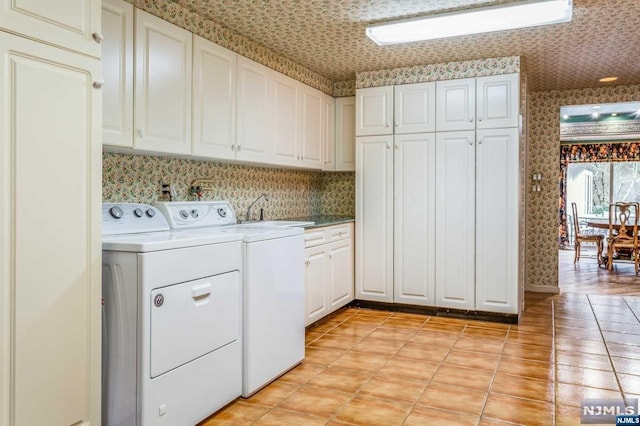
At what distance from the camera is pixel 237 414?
2.38m

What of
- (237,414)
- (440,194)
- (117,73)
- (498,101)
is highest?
(498,101)

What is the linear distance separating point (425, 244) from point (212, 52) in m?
2.53

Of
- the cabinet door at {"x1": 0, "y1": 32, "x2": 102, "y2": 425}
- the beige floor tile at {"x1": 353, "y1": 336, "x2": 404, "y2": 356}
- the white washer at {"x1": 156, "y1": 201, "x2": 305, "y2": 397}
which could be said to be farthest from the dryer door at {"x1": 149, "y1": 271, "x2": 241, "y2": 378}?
the beige floor tile at {"x1": 353, "y1": 336, "x2": 404, "y2": 356}

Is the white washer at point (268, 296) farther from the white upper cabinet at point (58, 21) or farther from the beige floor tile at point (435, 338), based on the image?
the white upper cabinet at point (58, 21)

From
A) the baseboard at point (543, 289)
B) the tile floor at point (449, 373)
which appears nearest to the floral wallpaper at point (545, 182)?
the baseboard at point (543, 289)

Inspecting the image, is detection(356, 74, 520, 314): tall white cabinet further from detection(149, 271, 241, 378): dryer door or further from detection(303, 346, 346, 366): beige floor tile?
detection(149, 271, 241, 378): dryer door

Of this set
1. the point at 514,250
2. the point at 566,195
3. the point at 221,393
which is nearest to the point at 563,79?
the point at 514,250

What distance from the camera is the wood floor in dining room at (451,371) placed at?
238cm

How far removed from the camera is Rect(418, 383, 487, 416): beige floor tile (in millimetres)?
2443

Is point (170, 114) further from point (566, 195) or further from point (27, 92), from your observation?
point (566, 195)

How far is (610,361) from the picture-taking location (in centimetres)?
315

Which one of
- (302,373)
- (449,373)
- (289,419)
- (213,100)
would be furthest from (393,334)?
(213,100)

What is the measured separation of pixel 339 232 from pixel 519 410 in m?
2.29

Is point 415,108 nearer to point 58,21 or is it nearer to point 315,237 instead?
point 315,237
